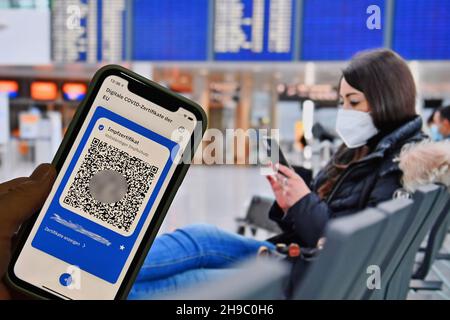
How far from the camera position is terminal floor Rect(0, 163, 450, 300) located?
2456 mm

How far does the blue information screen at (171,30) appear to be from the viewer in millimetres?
3018

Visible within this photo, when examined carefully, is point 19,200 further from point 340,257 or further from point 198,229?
point 198,229

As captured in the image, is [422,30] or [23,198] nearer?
[23,198]

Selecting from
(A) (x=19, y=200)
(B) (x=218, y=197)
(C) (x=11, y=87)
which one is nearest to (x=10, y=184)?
(A) (x=19, y=200)

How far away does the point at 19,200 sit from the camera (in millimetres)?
506

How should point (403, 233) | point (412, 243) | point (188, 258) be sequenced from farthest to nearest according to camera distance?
1. point (188, 258)
2. point (412, 243)
3. point (403, 233)

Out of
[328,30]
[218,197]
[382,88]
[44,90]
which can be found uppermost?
[328,30]

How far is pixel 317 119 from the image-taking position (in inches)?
63.9

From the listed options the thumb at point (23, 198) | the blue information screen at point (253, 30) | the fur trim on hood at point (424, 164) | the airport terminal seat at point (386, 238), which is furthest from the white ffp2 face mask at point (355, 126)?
the blue information screen at point (253, 30)

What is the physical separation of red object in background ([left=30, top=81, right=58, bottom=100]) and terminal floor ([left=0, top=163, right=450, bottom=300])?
374cm

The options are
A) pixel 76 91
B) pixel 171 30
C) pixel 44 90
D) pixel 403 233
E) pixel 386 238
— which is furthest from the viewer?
pixel 44 90

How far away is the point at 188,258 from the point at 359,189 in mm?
407

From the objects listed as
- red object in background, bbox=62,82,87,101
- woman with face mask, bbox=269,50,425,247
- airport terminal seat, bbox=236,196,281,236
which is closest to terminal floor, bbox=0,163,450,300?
airport terminal seat, bbox=236,196,281,236

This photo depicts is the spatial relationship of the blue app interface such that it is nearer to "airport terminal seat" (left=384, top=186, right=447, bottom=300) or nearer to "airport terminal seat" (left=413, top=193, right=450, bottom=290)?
"airport terminal seat" (left=384, top=186, right=447, bottom=300)
